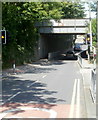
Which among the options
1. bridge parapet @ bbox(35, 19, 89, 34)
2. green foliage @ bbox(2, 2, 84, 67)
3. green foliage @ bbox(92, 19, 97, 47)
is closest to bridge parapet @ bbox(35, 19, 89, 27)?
bridge parapet @ bbox(35, 19, 89, 34)

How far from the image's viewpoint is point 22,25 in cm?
3900

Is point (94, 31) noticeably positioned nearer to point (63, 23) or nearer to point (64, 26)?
point (64, 26)

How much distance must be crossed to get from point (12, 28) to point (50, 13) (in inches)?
336

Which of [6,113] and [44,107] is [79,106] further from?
[6,113]

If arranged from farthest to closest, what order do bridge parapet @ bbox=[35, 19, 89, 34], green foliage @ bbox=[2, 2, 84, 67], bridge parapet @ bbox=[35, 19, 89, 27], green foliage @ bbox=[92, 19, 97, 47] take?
bridge parapet @ bbox=[35, 19, 89, 34]
bridge parapet @ bbox=[35, 19, 89, 27]
green foliage @ bbox=[92, 19, 97, 47]
green foliage @ bbox=[2, 2, 84, 67]

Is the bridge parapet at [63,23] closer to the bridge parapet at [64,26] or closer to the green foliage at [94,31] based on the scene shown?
the bridge parapet at [64,26]

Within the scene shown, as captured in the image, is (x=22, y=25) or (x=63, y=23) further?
(x=63, y=23)

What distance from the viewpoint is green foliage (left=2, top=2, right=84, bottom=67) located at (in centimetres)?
2989

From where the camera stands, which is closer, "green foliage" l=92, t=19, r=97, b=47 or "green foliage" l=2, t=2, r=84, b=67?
"green foliage" l=2, t=2, r=84, b=67

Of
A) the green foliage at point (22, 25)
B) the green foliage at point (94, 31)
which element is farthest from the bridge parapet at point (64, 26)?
the green foliage at point (22, 25)

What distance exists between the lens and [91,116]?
847cm

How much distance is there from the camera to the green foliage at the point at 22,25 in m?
29.9

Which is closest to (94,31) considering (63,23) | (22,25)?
(63,23)

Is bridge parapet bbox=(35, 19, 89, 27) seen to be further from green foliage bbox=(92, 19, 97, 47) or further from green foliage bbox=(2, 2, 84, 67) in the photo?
green foliage bbox=(2, 2, 84, 67)
